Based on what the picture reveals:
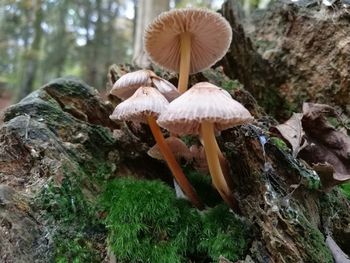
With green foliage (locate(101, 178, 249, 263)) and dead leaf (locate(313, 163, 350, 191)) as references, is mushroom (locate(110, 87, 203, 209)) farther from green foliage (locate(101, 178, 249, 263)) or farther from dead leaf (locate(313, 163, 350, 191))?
dead leaf (locate(313, 163, 350, 191))

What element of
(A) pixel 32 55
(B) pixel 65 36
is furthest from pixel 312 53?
(B) pixel 65 36

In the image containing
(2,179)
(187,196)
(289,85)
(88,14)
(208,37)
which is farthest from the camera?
(88,14)

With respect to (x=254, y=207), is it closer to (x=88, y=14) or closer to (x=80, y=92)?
(x=80, y=92)

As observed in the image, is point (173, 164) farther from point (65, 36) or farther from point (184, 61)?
point (65, 36)

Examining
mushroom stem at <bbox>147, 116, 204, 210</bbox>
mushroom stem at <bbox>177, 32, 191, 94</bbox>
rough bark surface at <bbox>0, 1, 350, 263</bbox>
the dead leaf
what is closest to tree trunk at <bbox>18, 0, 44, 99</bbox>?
rough bark surface at <bbox>0, 1, 350, 263</bbox>

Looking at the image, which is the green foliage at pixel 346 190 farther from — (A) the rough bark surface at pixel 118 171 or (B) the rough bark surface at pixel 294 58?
(B) the rough bark surface at pixel 294 58

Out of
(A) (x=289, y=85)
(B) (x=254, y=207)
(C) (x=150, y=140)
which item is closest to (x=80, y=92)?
(C) (x=150, y=140)
